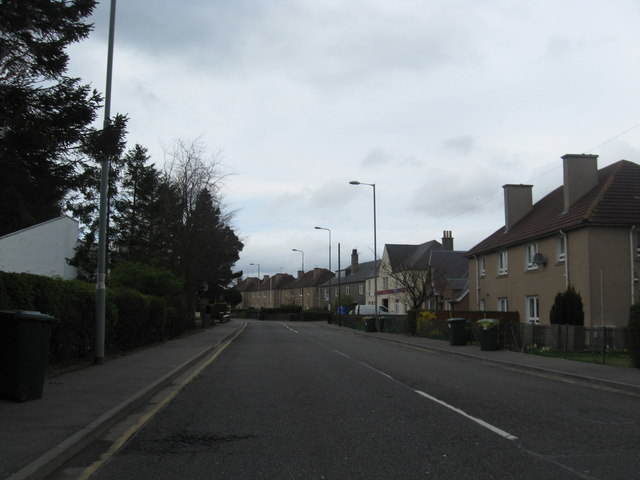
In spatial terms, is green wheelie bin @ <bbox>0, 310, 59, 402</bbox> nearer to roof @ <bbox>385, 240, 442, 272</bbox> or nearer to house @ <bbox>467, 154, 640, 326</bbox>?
house @ <bbox>467, 154, 640, 326</bbox>

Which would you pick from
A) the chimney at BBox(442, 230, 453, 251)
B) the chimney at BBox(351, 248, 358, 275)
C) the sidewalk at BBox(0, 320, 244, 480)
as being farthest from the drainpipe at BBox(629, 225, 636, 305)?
the chimney at BBox(351, 248, 358, 275)

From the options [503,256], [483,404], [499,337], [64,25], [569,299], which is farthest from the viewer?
[503,256]

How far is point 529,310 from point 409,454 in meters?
24.8

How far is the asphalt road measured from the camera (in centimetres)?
571

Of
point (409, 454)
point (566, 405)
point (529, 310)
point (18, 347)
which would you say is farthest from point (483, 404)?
point (529, 310)

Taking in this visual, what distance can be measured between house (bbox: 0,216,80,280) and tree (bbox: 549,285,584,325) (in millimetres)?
21580

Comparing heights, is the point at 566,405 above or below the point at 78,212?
below

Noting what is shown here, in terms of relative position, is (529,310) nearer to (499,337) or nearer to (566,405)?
(499,337)

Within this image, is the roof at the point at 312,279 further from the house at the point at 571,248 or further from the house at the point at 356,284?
the house at the point at 571,248

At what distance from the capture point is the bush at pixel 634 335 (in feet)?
46.3

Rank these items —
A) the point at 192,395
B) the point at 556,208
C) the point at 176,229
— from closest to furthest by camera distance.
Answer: the point at 192,395
the point at 556,208
the point at 176,229

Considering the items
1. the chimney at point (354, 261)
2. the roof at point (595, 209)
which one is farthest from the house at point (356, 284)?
the roof at point (595, 209)

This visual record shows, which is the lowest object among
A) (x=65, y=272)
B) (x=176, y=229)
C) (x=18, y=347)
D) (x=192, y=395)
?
(x=192, y=395)

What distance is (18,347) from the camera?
27.9 ft
